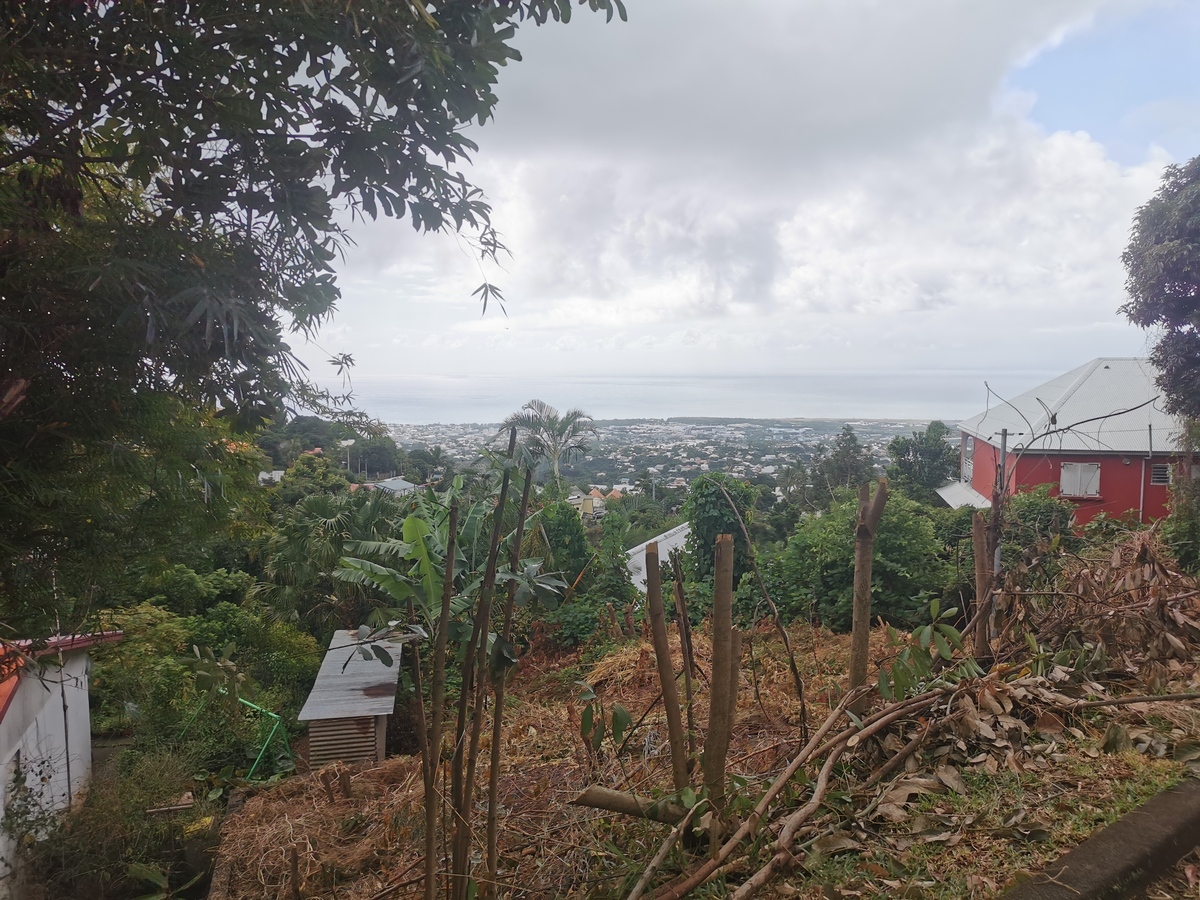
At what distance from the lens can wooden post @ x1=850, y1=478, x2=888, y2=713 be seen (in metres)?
2.27

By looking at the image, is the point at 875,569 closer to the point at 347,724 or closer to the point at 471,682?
the point at 347,724

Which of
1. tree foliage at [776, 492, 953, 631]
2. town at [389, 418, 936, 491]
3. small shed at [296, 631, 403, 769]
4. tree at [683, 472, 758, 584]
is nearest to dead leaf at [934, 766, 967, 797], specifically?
town at [389, 418, 936, 491]

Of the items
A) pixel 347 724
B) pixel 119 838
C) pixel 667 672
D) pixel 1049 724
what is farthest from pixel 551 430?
pixel 119 838

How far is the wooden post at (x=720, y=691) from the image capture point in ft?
6.16

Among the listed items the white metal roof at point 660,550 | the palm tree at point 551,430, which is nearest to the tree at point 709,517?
the white metal roof at point 660,550

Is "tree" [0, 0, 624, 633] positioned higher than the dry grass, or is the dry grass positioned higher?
"tree" [0, 0, 624, 633]

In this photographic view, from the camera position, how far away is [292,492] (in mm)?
7660

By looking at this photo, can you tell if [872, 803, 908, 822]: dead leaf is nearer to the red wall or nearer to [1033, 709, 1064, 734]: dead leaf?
[1033, 709, 1064, 734]: dead leaf

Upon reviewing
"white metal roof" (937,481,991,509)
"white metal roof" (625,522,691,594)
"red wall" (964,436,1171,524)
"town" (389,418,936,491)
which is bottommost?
"white metal roof" (625,522,691,594)

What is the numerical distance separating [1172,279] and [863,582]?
8077mm

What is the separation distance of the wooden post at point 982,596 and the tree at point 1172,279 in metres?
6.59

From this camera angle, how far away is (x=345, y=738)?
18.4 ft

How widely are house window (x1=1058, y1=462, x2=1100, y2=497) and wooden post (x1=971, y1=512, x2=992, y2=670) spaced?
11.3 metres

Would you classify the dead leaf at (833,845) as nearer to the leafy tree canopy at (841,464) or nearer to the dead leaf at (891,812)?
the dead leaf at (891,812)
